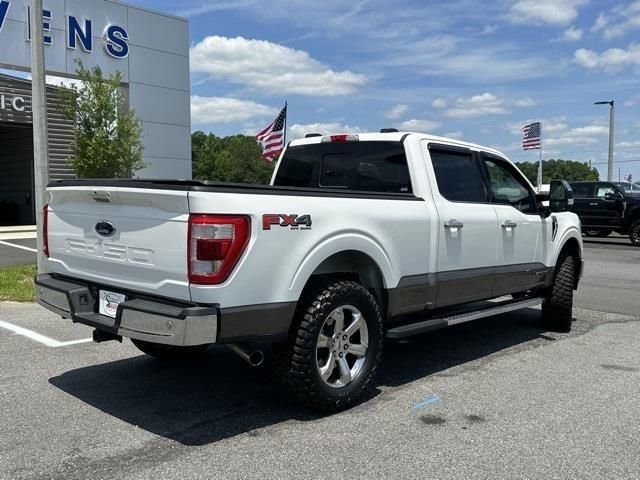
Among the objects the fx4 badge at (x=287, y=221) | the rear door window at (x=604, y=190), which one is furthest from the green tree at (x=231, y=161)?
the fx4 badge at (x=287, y=221)

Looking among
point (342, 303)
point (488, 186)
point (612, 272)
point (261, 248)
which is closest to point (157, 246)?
point (261, 248)

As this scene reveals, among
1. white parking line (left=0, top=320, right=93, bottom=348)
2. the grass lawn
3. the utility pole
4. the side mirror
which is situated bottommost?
white parking line (left=0, top=320, right=93, bottom=348)

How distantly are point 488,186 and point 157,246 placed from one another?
3.39m

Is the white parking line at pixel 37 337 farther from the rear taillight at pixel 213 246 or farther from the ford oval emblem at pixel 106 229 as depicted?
the rear taillight at pixel 213 246

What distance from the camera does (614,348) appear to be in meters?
6.29

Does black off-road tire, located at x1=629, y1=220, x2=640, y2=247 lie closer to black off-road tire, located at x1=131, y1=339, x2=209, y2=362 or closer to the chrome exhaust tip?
black off-road tire, located at x1=131, y1=339, x2=209, y2=362

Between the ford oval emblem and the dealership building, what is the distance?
646 inches

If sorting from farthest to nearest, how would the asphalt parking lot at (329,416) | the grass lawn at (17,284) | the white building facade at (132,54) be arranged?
the white building facade at (132,54)
the grass lawn at (17,284)
the asphalt parking lot at (329,416)

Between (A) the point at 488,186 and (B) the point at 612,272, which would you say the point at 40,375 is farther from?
(B) the point at 612,272

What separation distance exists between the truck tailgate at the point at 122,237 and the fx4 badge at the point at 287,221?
0.47 m

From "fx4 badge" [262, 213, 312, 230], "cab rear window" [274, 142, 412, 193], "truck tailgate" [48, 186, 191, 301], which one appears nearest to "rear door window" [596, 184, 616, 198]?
"cab rear window" [274, 142, 412, 193]

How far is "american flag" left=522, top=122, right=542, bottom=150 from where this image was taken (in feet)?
104

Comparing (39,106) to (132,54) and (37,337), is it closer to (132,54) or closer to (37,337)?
(37,337)

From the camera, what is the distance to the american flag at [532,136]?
3171cm
